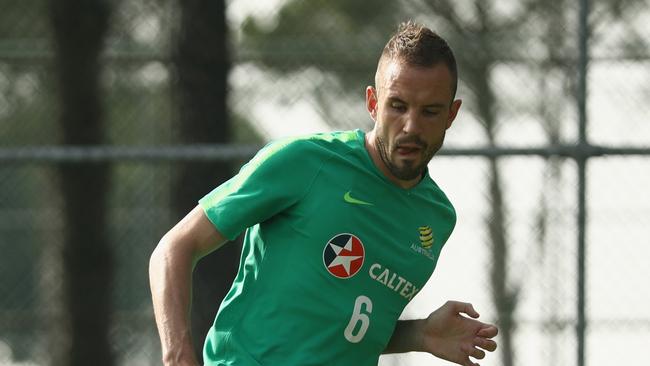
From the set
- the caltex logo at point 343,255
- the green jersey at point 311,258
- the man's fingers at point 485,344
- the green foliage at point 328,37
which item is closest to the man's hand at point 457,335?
the man's fingers at point 485,344

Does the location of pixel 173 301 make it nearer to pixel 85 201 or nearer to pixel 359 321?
pixel 359 321

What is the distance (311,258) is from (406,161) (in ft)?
1.19

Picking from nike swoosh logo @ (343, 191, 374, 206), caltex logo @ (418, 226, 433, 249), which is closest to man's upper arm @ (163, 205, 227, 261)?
nike swoosh logo @ (343, 191, 374, 206)

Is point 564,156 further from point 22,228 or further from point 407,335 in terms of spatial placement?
point 22,228

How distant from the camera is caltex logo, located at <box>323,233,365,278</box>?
11.2 ft

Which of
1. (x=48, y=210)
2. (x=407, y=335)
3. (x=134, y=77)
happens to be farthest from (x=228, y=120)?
(x=407, y=335)

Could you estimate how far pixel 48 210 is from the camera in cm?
759

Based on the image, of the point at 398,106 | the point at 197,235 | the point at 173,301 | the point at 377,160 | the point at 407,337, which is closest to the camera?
the point at 173,301

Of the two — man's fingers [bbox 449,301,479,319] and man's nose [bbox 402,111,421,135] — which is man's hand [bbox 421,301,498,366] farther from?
man's nose [bbox 402,111,421,135]

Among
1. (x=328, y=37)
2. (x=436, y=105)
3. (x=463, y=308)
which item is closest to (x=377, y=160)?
(x=436, y=105)

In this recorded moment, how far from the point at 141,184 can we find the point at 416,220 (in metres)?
4.30

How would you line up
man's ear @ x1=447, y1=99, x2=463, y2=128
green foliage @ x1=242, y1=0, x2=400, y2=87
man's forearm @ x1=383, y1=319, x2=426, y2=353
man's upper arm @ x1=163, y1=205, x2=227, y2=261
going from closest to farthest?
man's upper arm @ x1=163, y1=205, x2=227, y2=261, man's ear @ x1=447, y1=99, x2=463, y2=128, man's forearm @ x1=383, y1=319, x2=426, y2=353, green foliage @ x1=242, y1=0, x2=400, y2=87

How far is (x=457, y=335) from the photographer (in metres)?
3.61

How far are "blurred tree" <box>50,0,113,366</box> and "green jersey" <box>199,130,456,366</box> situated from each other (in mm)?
3859
